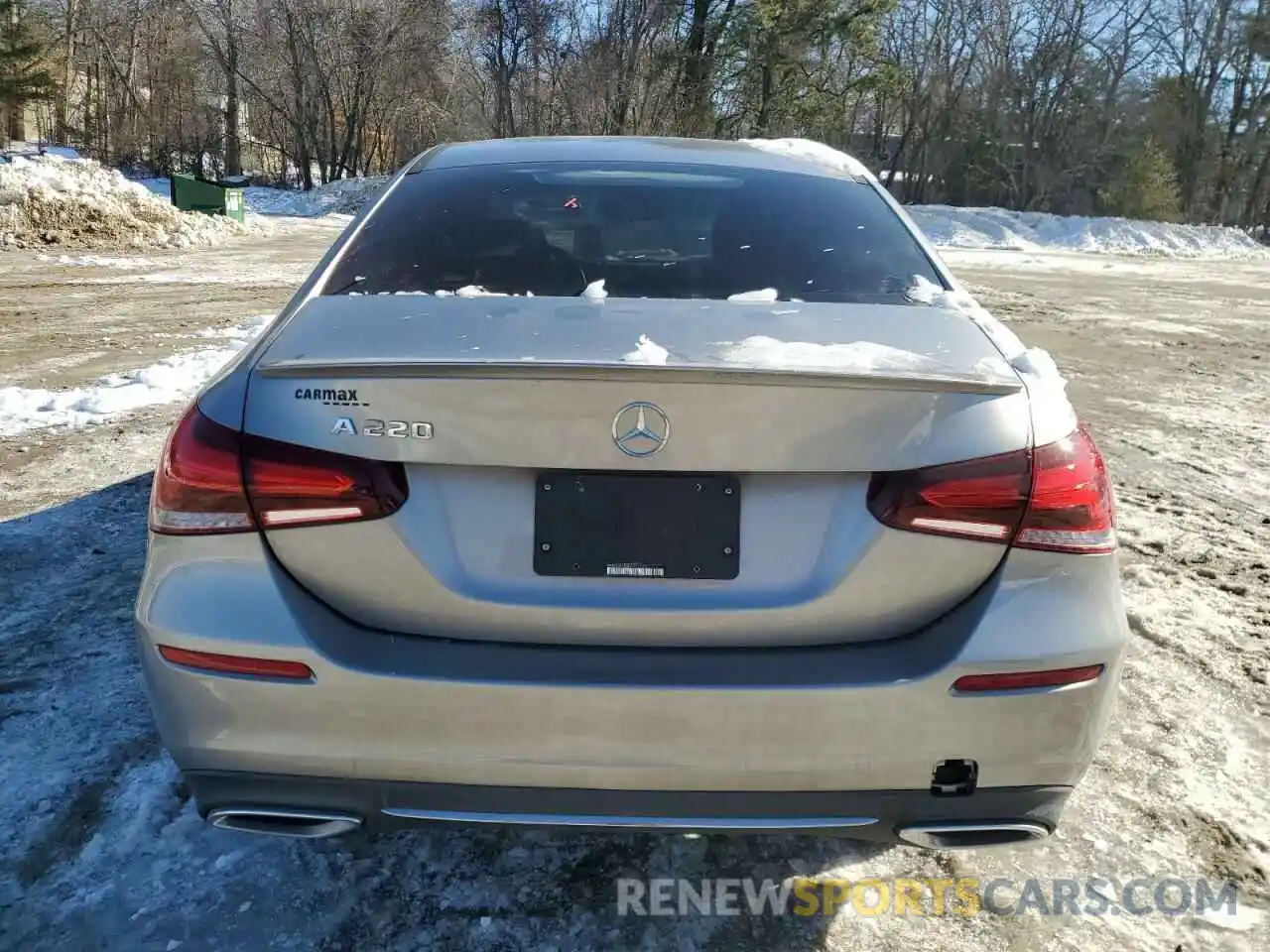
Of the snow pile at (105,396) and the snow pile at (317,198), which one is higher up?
the snow pile at (317,198)

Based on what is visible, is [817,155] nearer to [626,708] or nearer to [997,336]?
[997,336]

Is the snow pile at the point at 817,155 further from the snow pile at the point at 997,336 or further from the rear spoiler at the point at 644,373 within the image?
the rear spoiler at the point at 644,373

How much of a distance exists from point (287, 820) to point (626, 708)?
0.71 metres

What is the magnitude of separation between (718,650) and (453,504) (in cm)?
55

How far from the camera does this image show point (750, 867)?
245 centimetres

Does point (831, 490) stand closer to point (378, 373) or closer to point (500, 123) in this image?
point (378, 373)

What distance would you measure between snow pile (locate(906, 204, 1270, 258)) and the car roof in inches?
1129

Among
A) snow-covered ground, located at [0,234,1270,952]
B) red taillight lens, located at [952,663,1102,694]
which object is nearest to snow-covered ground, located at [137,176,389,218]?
snow-covered ground, located at [0,234,1270,952]

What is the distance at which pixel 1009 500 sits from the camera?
5.98 feet

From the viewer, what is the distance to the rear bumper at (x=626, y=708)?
1795mm

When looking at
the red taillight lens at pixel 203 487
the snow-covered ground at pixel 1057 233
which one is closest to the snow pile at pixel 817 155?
the red taillight lens at pixel 203 487

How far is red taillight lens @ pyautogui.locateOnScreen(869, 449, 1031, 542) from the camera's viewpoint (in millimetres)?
1791

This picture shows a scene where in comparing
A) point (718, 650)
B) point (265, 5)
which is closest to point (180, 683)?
point (718, 650)

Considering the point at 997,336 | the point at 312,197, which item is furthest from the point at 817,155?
the point at 312,197
